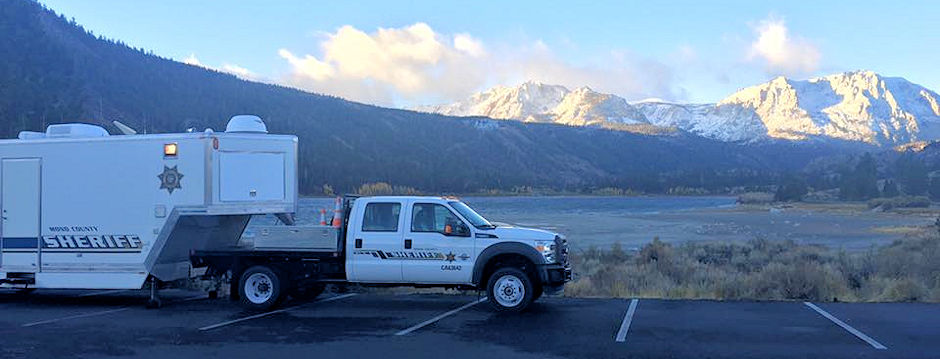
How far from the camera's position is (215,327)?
1316cm

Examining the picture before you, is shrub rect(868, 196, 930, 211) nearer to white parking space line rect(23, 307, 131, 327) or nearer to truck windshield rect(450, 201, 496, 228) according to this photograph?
truck windshield rect(450, 201, 496, 228)

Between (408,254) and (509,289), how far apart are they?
1650 millimetres

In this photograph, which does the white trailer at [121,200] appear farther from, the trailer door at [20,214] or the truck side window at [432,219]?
the truck side window at [432,219]

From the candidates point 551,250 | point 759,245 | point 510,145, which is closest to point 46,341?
point 551,250

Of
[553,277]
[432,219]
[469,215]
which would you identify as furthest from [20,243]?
[553,277]

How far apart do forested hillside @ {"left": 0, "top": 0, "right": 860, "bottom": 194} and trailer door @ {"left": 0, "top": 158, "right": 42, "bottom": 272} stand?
2199 inches

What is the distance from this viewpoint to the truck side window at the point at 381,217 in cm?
1444

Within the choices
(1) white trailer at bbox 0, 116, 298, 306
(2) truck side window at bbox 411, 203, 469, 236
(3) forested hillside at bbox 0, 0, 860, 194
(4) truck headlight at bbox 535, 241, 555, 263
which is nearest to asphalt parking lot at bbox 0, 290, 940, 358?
(1) white trailer at bbox 0, 116, 298, 306

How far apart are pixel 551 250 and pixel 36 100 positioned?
6991 centimetres

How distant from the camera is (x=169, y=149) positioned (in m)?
15.0

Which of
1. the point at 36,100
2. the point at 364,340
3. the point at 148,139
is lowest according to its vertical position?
the point at 364,340

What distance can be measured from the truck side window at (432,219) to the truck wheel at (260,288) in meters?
2.45

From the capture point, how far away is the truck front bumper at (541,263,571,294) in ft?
45.8

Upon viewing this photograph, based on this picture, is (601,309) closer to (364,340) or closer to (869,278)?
(364,340)
